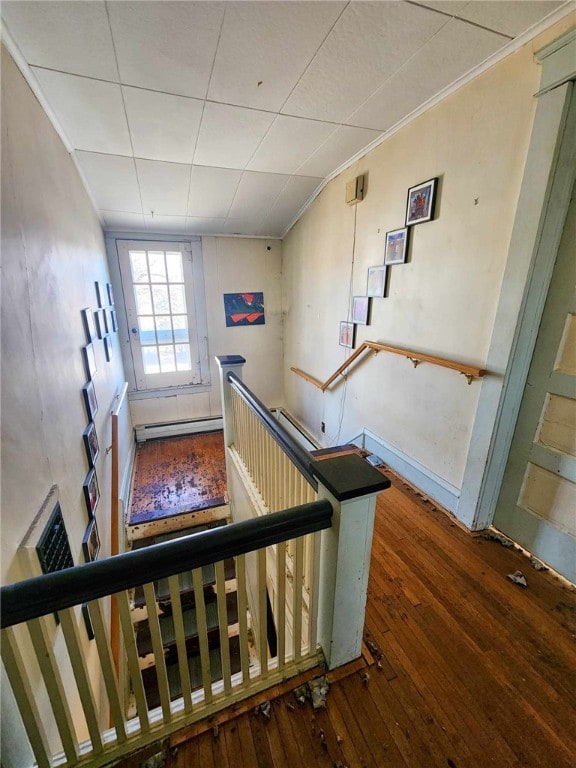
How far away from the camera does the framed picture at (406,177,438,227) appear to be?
1827mm

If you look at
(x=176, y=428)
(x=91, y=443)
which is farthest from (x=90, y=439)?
(x=176, y=428)

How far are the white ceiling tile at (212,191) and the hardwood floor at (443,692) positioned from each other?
310cm

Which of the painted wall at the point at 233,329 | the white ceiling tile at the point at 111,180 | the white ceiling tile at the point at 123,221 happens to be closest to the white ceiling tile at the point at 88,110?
the white ceiling tile at the point at 111,180

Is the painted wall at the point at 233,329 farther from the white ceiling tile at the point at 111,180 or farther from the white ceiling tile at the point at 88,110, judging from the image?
the white ceiling tile at the point at 88,110

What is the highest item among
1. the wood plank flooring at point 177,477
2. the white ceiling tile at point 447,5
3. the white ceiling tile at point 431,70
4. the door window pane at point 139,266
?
the white ceiling tile at point 447,5

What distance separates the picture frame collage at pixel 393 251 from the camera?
1859 millimetres

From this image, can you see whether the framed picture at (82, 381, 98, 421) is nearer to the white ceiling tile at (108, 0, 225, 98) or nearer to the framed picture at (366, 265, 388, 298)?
the white ceiling tile at (108, 0, 225, 98)

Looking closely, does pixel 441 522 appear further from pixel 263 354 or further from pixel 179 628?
pixel 263 354

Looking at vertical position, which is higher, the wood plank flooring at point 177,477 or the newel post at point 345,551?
the newel post at point 345,551

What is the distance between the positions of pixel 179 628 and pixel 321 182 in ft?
11.2

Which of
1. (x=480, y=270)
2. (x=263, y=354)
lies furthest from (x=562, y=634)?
(x=263, y=354)

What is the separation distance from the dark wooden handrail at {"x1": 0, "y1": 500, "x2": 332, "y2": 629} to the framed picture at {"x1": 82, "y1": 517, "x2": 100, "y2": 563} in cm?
94

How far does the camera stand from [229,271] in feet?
13.4

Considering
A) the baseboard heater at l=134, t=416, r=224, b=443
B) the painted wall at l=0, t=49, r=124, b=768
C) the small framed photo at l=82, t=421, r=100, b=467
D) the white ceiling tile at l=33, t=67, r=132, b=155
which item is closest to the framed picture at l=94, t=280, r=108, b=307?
the painted wall at l=0, t=49, r=124, b=768
